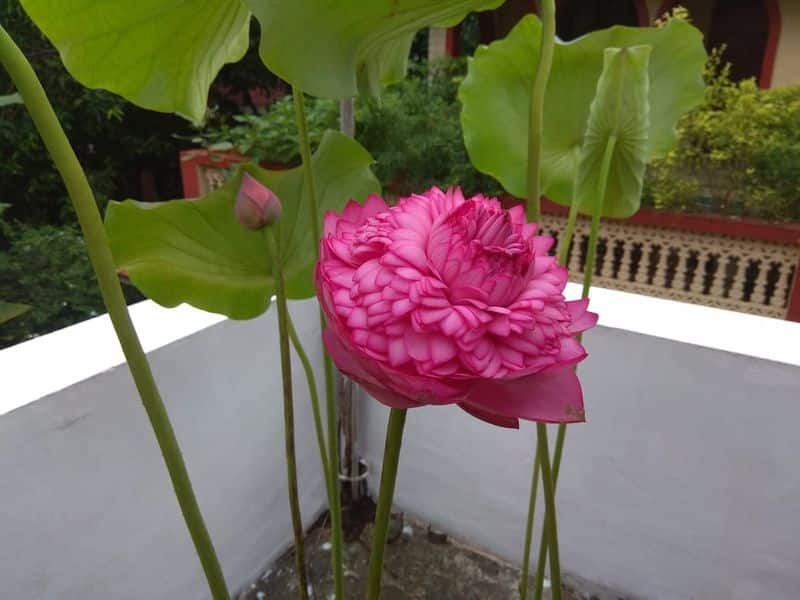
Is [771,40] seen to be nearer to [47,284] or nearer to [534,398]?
[47,284]

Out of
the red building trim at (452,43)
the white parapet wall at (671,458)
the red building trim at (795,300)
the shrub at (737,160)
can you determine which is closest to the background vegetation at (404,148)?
Answer: the shrub at (737,160)

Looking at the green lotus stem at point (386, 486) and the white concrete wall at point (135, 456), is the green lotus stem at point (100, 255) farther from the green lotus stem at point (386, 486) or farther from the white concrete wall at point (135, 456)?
the white concrete wall at point (135, 456)

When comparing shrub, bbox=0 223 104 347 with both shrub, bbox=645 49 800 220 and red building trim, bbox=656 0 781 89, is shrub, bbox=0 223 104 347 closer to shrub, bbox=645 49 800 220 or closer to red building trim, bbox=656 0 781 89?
shrub, bbox=645 49 800 220

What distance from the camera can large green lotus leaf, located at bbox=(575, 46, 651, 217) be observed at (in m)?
0.45

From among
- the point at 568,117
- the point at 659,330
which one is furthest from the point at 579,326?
the point at 659,330

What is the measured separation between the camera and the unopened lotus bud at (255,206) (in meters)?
0.35

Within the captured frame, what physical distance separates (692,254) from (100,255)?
252 cm

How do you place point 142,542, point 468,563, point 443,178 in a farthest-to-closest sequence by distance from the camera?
point 443,178 < point 468,563 < point 142,542

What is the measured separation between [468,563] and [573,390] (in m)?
0.76

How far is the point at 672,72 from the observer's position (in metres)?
0.58

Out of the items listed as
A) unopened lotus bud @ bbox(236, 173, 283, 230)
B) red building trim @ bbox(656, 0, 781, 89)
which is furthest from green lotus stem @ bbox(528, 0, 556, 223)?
red building trim @ bbox(656, 0, 781, 89)

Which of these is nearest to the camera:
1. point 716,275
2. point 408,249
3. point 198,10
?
point 408,249

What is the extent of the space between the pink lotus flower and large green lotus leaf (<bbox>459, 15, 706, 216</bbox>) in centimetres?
37

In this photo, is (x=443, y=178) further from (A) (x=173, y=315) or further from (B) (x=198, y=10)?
(B) (x=198, y=10)
